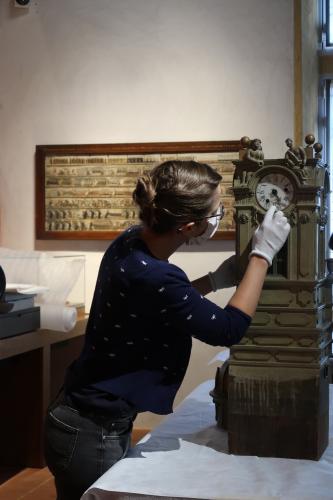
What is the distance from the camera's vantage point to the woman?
154 cm

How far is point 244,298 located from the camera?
5.29 ft

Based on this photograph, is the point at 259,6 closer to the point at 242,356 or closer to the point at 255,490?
the point at 242,356

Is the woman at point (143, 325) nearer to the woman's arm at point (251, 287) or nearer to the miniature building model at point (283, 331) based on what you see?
the woman's arm at point (251, 287)

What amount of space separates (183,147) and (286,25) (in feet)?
2.98

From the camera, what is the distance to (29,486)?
137 inches

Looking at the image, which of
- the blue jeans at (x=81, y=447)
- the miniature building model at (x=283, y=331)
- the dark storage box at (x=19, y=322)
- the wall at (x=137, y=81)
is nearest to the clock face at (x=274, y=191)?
the miniature building model at (x=283, y=331)

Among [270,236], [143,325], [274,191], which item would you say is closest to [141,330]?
[143,325]

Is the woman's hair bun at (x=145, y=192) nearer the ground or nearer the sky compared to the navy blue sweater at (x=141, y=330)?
nearer the sky

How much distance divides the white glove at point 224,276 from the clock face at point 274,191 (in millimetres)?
189

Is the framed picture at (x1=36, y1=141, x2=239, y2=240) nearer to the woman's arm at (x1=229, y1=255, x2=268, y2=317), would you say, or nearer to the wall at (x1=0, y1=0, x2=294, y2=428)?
the wall at (x1=0, y1=0, x2=294, y2=428)

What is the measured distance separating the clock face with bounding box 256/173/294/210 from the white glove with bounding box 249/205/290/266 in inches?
2.3

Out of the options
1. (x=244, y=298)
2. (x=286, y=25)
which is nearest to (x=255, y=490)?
(x=244, y=298)

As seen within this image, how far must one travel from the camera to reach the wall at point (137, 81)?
4230mm

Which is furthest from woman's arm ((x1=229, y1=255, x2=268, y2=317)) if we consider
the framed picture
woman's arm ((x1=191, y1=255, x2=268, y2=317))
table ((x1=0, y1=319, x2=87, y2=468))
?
the framed picture
